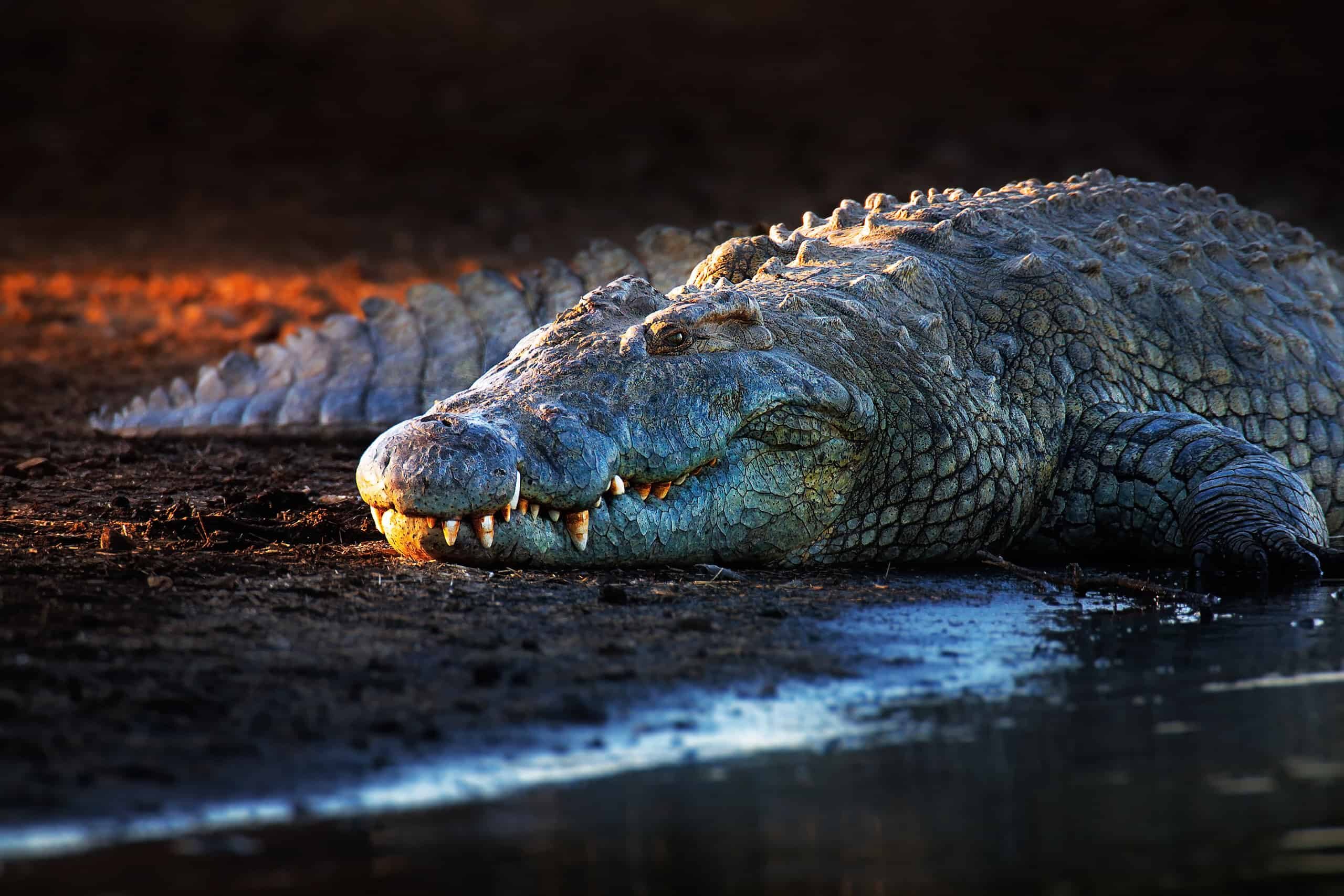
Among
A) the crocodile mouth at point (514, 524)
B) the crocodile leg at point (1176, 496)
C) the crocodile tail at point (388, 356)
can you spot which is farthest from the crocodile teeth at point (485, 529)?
the crocodile tail at point (388, 356)

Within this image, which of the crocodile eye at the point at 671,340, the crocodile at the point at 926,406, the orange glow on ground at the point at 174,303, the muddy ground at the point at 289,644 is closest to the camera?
the muddy ground at the point at 289,644

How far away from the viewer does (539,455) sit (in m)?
4.24

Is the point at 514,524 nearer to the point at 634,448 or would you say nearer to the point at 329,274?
the point at 634,448

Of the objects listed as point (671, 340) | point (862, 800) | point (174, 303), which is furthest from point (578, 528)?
point (174, 303)

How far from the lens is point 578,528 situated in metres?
4.40

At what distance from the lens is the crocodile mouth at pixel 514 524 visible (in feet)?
13.9

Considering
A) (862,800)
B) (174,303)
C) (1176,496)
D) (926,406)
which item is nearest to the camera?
(862,800)

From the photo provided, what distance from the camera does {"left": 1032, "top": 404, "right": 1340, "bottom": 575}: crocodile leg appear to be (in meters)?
4.98

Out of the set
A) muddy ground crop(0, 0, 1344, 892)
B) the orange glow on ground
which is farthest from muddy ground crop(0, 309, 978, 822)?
the orange glow on ground

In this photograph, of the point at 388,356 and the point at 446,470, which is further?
the point at 388,356

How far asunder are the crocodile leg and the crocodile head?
0.97m

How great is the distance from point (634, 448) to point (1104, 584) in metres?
1.46

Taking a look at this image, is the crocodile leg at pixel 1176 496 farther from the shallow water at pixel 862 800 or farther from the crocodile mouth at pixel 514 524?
the crocodile mouth at pixel 514 524

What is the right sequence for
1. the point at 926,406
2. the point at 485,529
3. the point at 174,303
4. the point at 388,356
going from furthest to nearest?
the point at 174,303, the point at 388,356, the point at 926,406, the point at 485,529
